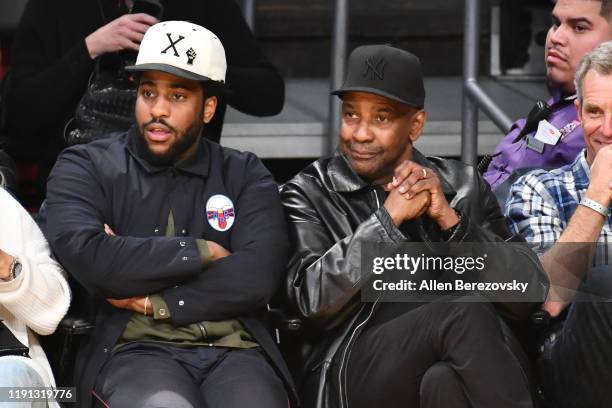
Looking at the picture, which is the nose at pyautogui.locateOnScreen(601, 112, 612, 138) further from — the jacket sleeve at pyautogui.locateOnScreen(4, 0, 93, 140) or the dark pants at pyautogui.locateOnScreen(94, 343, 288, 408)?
the jacket sleeve at pyautogui.locateOnScreen(4, 0, 93, 140)

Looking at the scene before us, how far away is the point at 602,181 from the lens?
3.87m

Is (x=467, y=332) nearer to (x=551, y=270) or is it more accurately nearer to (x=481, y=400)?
(x=481, y=400)

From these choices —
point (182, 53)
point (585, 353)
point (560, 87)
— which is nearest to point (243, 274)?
point (182, 53)

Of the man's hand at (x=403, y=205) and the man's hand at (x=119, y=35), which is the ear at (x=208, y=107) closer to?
the man's hand at (x=119, y=35)

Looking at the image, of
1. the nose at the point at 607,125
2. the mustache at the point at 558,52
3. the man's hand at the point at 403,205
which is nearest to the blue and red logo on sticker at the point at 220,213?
the man's hand at the point at 403,205

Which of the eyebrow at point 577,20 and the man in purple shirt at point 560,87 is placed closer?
the man in purple shirt at point 560,87

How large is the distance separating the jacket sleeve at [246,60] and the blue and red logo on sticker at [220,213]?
88cm

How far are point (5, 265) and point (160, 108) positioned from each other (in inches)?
26.0

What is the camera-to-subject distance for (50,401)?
11.5 feet

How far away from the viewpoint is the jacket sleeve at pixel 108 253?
3.60 meters

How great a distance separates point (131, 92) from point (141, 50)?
0.46 m

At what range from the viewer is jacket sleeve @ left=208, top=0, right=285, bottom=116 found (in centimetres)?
468

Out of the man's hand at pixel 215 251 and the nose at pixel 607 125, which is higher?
the nose at pixel 607 125

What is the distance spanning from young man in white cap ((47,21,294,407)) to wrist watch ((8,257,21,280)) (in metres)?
0.15
